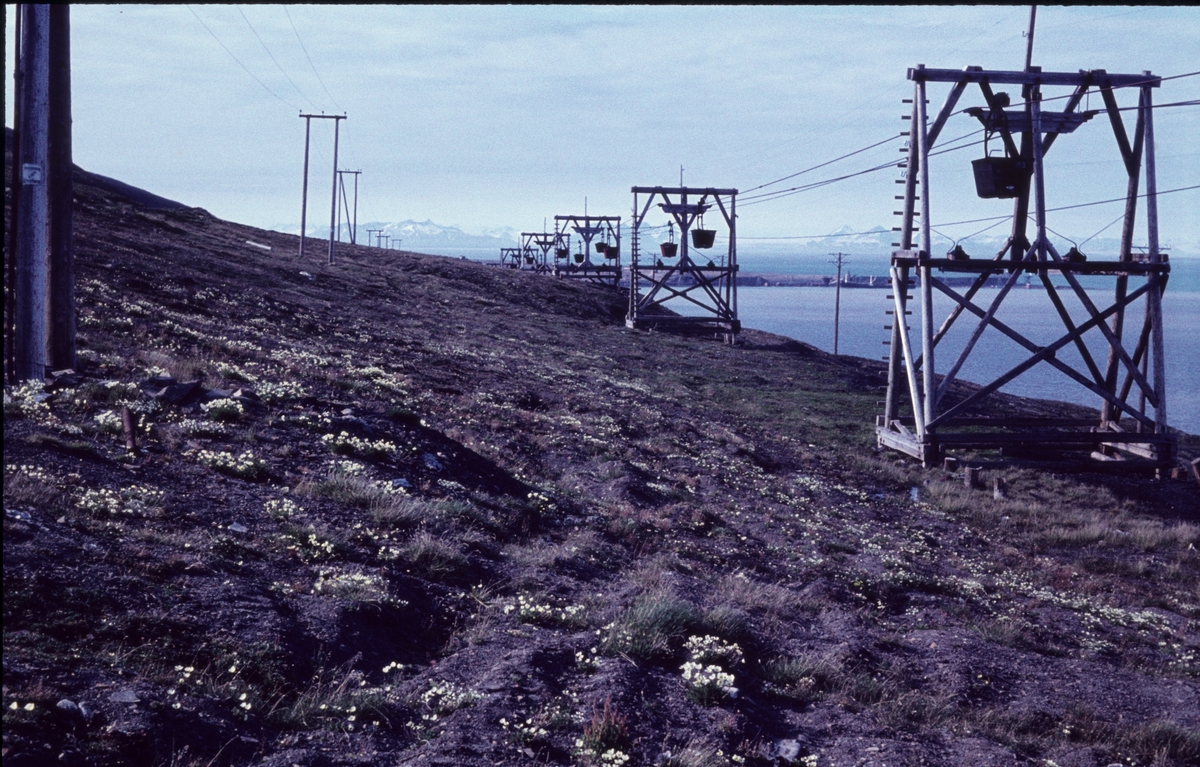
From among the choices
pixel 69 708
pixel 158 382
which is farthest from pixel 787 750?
pixel 158 382

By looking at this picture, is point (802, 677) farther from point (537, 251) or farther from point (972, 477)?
point (537, 251)

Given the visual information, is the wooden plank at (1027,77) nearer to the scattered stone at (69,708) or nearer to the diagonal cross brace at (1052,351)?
the diagonal cross brace at (1052,351)

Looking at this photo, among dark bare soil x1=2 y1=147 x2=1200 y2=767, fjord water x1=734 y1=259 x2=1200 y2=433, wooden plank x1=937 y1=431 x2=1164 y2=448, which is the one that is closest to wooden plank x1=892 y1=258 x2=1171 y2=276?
wooden plank x1=937 y1=431 x2=1164 y2=448

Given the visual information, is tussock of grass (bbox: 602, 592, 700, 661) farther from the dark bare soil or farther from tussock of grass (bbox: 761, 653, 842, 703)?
tussock of grass (bbox: 761, 653, 842, 703)

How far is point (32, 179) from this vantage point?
9.77 m

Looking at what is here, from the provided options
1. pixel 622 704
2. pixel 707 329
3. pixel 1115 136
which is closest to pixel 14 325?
pixel 622 704

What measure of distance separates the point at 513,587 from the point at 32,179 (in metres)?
6.48

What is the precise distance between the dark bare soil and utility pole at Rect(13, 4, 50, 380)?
3.04 ft

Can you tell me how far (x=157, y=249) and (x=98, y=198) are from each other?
54.6 feet

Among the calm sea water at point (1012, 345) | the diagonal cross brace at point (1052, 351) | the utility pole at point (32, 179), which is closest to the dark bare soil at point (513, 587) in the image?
the utility pole at point (32, 179)

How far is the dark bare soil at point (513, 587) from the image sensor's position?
5.51m

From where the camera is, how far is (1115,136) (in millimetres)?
16844

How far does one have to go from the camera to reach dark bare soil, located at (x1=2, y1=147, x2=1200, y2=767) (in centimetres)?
551

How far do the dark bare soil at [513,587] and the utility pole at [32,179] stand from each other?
926 mm
